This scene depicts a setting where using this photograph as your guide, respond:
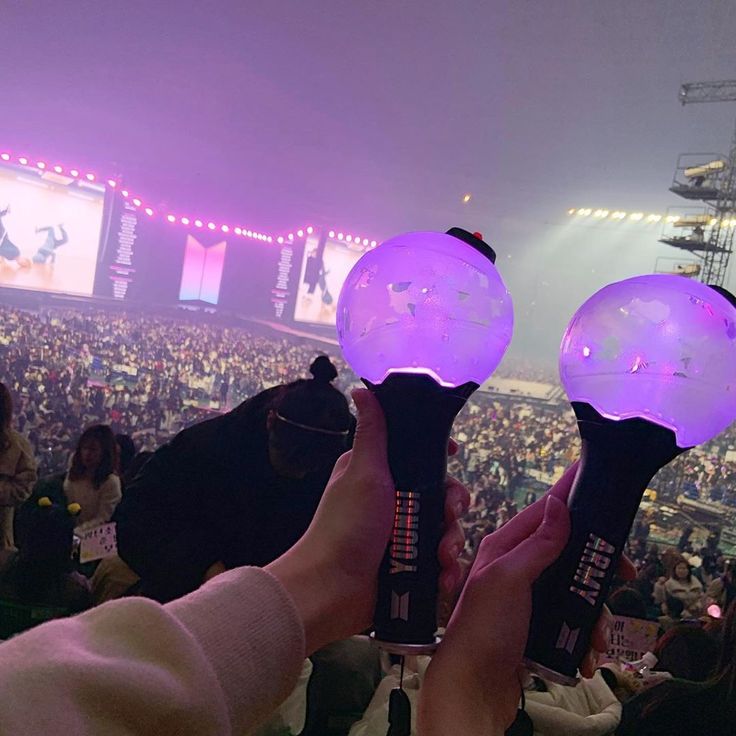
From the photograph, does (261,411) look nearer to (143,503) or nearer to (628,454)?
(143,503)

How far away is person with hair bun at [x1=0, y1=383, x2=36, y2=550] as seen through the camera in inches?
82.4

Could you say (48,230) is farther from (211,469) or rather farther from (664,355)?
(664,355)

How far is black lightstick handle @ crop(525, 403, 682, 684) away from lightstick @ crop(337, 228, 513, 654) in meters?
0.09

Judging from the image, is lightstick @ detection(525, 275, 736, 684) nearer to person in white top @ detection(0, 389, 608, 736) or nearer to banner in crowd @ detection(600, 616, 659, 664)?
person in white top @ detection(0, 389, 608, 736)

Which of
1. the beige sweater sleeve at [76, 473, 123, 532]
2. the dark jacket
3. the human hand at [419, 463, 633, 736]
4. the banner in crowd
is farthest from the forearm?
the beige sweater sleeve at [76, 473, 123, 532]

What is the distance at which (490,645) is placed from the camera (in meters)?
0.50

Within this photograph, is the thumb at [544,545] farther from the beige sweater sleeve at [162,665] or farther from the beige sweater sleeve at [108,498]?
the beige sweater sleeve at [108,498]

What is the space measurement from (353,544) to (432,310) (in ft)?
0.70

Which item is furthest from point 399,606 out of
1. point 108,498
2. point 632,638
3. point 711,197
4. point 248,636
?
point 711,197

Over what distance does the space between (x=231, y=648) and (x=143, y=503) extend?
0.78 metres

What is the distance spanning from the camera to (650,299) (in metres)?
0.51

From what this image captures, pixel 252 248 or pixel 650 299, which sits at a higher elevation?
pixel 252 248

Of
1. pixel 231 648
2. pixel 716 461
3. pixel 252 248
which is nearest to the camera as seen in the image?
pixel 231 648

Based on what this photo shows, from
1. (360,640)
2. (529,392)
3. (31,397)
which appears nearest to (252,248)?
(31,397)
